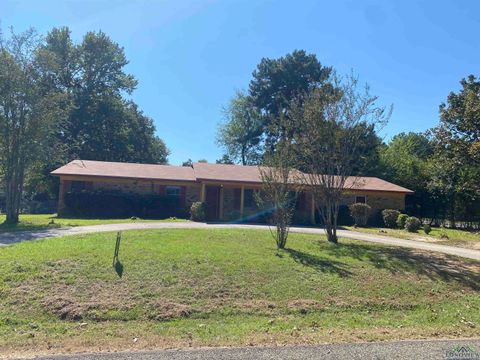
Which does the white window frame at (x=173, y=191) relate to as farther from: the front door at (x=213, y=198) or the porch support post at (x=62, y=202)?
the porch support post at (x=62, y=202)

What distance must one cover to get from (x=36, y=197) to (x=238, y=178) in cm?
1923

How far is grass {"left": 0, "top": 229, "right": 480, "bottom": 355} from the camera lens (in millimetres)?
5609

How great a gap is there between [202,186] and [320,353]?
1879 centimetres

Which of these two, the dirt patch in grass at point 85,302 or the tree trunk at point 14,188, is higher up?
the tree trunk at point 14,188

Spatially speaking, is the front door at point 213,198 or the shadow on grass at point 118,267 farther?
the front door at point 213,198

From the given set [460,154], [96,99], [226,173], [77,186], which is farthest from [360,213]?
[96,99]

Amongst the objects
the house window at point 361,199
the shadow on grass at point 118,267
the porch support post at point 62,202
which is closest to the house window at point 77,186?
the porch support post at point 62,202

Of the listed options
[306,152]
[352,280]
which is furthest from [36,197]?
[352,280]

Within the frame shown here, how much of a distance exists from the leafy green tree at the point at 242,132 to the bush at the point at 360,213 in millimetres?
23453

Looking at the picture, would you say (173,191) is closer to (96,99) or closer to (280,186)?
(280,186)

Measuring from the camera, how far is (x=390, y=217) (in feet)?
78.4

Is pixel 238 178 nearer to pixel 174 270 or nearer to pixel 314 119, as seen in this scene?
pixel 314 119

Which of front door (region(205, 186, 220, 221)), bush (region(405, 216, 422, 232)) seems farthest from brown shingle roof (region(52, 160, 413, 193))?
bush (region(405, 216, 422, 232))

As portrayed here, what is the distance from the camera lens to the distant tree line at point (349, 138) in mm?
13812
